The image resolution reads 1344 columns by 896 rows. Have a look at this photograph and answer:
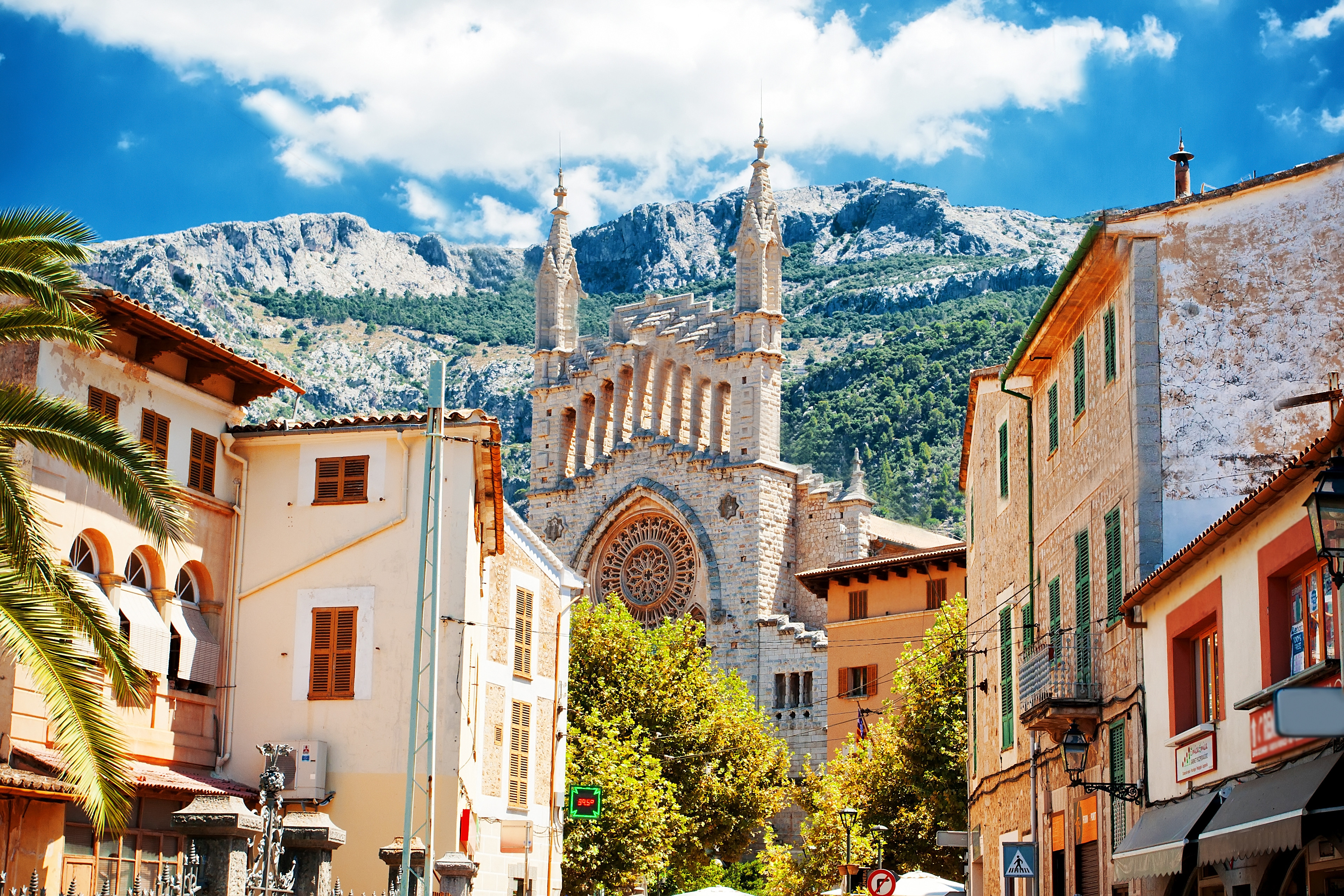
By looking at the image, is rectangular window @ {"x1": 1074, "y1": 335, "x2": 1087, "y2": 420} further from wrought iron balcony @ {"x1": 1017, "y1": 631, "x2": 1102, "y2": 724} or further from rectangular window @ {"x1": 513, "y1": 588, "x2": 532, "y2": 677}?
rectangular window @ {"x1": 513, "y1": 588, "x2": 532, "y2": 677}

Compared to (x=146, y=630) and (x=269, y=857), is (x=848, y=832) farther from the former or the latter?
(x=269, y=857)

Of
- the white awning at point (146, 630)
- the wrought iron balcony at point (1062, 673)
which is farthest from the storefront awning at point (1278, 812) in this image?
the white awning at point (146, 630)

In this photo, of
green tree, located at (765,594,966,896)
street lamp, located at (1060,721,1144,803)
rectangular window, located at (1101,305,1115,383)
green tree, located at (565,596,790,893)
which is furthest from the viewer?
green tree, located at (565,596,790,893)

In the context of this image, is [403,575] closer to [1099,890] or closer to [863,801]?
[1099,890]

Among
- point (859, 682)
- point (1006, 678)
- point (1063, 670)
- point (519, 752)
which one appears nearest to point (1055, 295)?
point (1063, 670)

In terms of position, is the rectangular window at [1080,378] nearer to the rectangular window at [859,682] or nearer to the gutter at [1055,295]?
the gutter at [1055,295]

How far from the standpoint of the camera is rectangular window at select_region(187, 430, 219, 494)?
2580cm

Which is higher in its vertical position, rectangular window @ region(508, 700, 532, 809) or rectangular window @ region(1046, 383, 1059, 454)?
rectangular window @ region(1046, 383, 1059, 454)

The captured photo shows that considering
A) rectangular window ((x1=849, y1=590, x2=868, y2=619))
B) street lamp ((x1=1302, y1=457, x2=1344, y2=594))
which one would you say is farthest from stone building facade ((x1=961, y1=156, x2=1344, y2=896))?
rectangular window ((x1=849, y1=590, x2=868, y2=619))

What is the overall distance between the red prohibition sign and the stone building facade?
3.51 m

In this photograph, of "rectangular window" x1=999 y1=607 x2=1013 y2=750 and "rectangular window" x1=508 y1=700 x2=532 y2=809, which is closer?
"rectangular window" x1=999 y1=607 x2=1013 y2=750

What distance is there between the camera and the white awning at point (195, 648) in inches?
990

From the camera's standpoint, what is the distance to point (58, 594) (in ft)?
51.0

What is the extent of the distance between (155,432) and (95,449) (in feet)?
30.0
